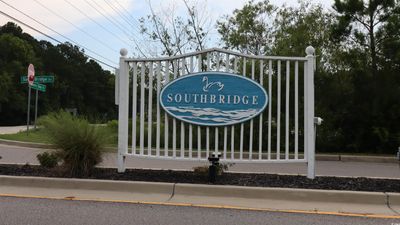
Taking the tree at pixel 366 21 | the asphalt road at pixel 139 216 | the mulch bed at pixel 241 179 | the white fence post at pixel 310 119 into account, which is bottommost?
the asphalt road at pixel 139 216

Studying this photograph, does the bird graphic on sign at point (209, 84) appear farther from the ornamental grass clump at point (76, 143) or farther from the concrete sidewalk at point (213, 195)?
the ornamental grass clump at point (76, 143)

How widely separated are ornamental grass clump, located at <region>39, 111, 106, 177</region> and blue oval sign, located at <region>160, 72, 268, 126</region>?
1477 mm

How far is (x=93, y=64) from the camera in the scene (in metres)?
92.6

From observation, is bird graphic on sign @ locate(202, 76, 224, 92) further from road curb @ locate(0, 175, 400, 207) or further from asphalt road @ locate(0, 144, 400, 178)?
asphalt road @ locate(0, 144, 400, 178)

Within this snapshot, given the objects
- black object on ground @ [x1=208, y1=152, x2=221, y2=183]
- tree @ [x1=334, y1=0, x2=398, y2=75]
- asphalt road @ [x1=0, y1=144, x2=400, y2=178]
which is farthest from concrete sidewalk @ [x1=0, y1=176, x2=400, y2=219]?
tree @ [x1=334, y1=0, x2=398, y2=75]

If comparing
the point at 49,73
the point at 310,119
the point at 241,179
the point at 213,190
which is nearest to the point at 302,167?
the point at 310,119

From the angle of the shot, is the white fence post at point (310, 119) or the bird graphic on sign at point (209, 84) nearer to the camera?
the white fence post at point (310, 119)

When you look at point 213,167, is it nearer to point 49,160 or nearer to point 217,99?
point 217,99

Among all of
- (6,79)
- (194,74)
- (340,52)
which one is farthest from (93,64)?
(194,74)

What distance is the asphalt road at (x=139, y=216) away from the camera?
5.77m

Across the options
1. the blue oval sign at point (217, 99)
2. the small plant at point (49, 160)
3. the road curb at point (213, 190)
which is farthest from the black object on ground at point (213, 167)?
the small plant at point (49, 160)

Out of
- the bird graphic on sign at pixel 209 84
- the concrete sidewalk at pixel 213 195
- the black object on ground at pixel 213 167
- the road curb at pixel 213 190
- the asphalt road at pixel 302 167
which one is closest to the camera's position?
the concrete sidewalk at pixel 213 195

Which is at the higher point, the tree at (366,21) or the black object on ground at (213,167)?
the tree at (366,21)

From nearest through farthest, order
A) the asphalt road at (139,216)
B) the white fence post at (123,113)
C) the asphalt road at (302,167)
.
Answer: the asphalt road at (139,216), the white fence post at (123,113), the asphalt road at (302,167)
